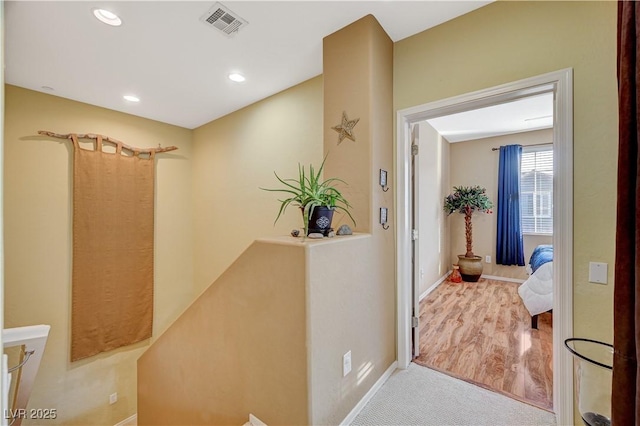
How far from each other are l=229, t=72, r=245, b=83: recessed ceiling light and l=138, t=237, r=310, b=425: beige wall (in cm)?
189

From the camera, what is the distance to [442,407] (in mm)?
1749

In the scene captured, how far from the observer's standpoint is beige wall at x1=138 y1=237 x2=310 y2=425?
136 centimetres

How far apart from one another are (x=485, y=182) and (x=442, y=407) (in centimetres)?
474

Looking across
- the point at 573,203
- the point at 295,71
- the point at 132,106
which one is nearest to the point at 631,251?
the point at 573,203

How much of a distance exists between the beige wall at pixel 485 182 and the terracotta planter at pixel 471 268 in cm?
49

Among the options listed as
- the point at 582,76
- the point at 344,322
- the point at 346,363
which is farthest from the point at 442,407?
the point at 582,76

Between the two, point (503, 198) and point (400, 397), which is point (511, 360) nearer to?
point (400, 397)

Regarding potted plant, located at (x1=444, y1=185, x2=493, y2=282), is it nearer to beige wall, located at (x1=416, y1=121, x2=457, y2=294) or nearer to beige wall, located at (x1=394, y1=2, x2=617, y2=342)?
beige wall, located at (x1=416, y1=121, x2=457, y2=294)

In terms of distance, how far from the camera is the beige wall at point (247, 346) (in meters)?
1.36

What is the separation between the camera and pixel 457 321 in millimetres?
3191

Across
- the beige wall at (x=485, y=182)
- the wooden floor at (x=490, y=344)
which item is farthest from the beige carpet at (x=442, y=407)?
the beige wall at (x=485, y=182)

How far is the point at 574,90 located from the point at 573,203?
2.04 feet
